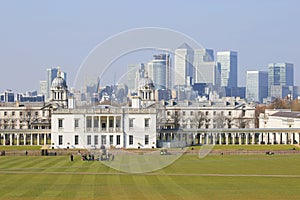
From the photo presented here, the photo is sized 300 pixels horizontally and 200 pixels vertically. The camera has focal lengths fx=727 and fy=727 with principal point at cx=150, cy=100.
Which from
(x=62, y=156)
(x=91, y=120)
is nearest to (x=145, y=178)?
(x=62, y=156)

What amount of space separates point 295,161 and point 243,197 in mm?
27182

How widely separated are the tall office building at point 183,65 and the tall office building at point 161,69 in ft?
2.00

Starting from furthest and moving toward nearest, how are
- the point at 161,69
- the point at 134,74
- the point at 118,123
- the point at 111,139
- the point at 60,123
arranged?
the point at 60,123
the point at 111,139
the point at 118,123
the point at 134,74
the point at 161,69

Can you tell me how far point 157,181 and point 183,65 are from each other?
7.74m

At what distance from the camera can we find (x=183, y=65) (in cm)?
4747

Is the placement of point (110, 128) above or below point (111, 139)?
above

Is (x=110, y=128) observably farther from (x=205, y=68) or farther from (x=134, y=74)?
(x=205, y=68)

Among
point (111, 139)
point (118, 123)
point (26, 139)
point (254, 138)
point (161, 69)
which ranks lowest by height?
point (26, 139)

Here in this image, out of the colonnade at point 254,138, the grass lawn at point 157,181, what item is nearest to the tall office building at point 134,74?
the grass lawn at point 157,181

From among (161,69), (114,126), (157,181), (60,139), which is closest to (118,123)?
(114,126)

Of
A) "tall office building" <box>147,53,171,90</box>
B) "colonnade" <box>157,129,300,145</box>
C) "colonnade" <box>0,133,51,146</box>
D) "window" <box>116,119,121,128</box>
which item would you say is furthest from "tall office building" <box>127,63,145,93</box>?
"colonnade" <box>0,133,51,146</box>

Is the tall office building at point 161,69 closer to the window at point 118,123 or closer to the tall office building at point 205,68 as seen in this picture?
the tall office building at point 205,68

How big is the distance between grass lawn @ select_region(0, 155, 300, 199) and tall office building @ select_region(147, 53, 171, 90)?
6.86m

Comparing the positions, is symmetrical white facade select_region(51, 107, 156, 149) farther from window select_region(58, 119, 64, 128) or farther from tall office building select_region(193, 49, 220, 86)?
tall office building select_region(193, 49, 220, 86)
